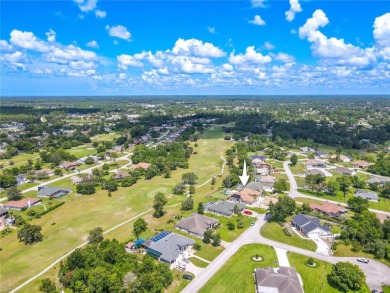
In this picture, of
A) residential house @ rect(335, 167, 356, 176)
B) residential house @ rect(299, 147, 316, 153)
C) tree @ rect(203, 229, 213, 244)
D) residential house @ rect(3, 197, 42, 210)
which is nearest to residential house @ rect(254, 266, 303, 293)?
tree @ rect(203, 229, 213, 244)

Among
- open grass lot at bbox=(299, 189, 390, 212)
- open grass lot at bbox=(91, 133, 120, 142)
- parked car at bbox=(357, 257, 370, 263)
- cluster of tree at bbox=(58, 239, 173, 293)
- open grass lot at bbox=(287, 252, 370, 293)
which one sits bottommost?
open grass lot at bbox=(91, 133, 120, 142)

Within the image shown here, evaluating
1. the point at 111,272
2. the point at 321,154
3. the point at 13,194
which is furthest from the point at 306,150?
the point at 13,194

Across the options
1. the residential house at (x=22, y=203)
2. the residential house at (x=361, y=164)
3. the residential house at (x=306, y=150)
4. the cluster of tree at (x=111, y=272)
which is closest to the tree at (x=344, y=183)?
the residential house at (x=361, y=164)

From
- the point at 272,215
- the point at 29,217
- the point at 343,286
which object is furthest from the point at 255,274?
the point at 29,217

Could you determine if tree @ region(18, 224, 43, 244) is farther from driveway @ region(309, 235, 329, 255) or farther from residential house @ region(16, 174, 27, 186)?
driveway @ region(309, 235, 329, 255)

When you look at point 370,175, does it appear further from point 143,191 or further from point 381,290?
point 143,191

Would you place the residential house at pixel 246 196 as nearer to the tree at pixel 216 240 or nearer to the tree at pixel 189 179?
the tree at pixel 189 179
